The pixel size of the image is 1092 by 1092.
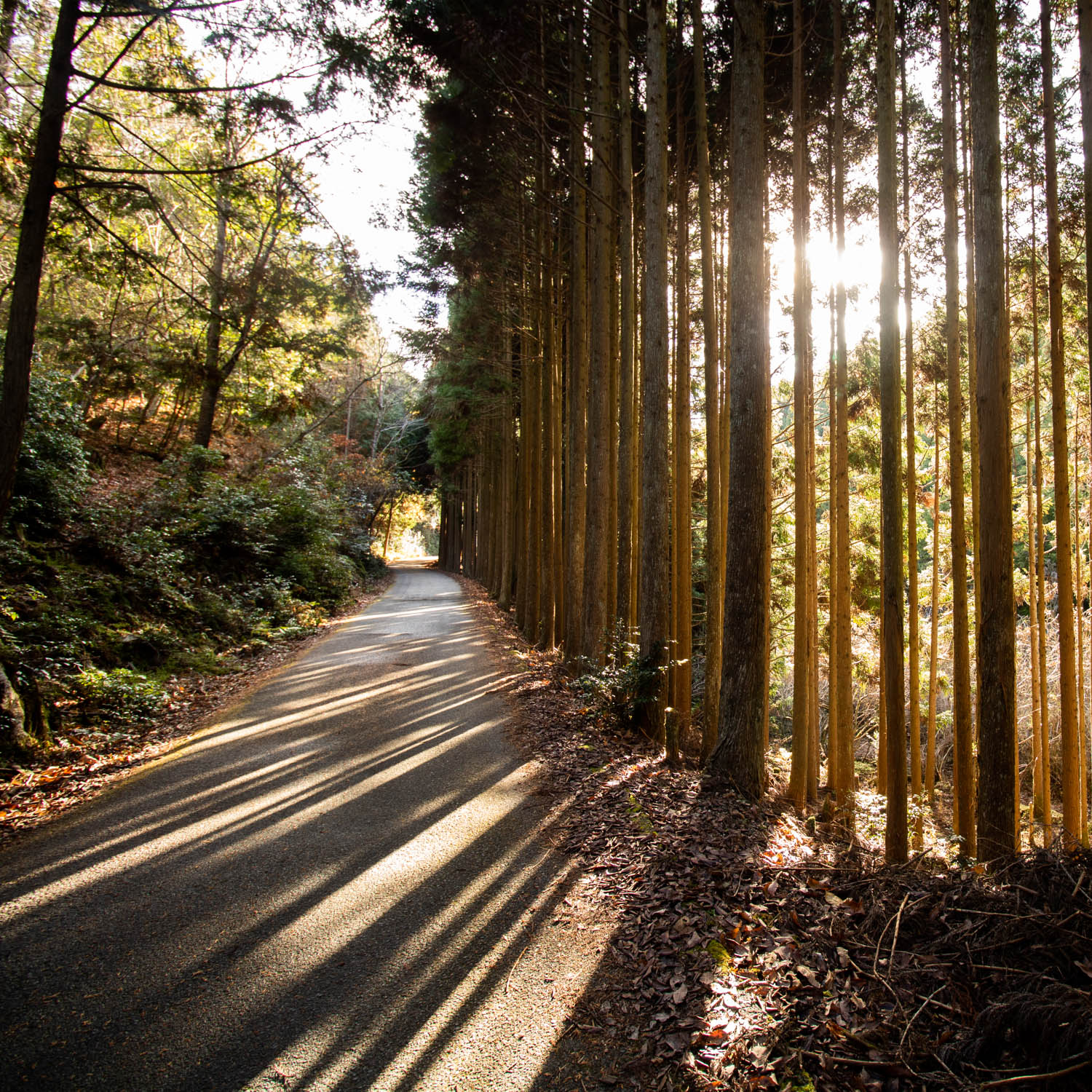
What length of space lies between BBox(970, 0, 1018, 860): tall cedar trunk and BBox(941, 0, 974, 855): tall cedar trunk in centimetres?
69

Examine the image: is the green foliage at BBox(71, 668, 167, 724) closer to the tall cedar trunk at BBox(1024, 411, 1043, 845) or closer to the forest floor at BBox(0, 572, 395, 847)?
the forest floor at BBox(0, 572, 395, 847)

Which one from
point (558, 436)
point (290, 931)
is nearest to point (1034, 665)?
point (558, 436)

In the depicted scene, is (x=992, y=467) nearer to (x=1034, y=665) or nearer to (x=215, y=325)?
(x=1034, y=665)

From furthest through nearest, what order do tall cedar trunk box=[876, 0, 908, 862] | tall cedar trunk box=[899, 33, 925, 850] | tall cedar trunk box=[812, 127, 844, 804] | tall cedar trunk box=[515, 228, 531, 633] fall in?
tall cedar trunk box=[515, 228, 531, 633] → tall cedar trunk box=[812, 127, 844, 804] → tall cedar trunk box=[899, 33, 925, 850] → tall cedar trunk box=[876, 0, 908, 862]

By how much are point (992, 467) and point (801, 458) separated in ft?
9.53

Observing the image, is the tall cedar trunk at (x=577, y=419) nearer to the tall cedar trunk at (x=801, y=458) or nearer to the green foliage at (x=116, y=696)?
Result: the tall cedar trunk at (x=801, y=458)

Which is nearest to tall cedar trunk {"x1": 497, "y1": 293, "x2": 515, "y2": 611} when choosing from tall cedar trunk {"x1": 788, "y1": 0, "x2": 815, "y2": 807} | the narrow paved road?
tall cedar trunk {"x1": 788, "y1": 0, "x2": 815, "y2": 807}

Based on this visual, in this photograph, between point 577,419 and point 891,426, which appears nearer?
point 891,426

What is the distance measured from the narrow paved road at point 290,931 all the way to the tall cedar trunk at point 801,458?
3.04 metres

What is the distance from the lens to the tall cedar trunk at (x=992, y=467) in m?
4.03

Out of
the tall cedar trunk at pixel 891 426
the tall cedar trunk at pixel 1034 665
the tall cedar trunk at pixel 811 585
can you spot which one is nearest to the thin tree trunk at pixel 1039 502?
the tall cedar trunk at pixel 1034 665

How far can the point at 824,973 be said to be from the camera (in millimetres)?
2551

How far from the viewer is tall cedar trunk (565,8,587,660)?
9117mm

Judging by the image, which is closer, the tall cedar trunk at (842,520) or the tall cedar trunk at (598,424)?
the tall cedar trunk at (842,520)
